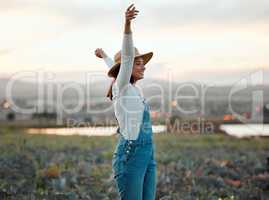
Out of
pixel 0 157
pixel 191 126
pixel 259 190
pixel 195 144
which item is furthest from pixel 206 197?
pixel 191 126

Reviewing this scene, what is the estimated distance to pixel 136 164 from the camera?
3588 millimetres

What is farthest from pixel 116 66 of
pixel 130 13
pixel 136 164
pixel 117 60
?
pixel 136 164

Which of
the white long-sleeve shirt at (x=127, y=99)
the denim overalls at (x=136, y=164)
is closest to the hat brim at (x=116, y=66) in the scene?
the white long-sleeve shirt at (x=127, y=99)

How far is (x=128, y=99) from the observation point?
3.61 meters

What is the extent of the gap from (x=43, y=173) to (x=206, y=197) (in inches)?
86.6

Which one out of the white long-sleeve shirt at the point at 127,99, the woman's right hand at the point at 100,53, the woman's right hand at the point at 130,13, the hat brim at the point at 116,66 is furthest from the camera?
the woman's right hand at the point at 100,53

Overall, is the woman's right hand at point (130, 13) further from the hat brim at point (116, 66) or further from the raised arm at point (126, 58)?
the hat brim at point (116, 66)

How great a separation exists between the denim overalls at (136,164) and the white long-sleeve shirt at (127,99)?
5 centimetres

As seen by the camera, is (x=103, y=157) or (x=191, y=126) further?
(x=191, y=126)

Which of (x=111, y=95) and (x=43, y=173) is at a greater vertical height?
(x=111, y=95)

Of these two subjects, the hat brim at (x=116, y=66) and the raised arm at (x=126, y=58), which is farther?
the hat brim at (x=116, y=66)

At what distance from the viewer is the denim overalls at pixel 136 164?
359cm

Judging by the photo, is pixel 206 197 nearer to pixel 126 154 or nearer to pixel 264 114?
pixel 126 154

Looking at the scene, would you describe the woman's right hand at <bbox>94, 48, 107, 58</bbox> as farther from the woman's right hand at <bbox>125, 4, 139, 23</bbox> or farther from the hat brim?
the woman's right hand at <bbox>125, 4, 139, 23</bbox>
